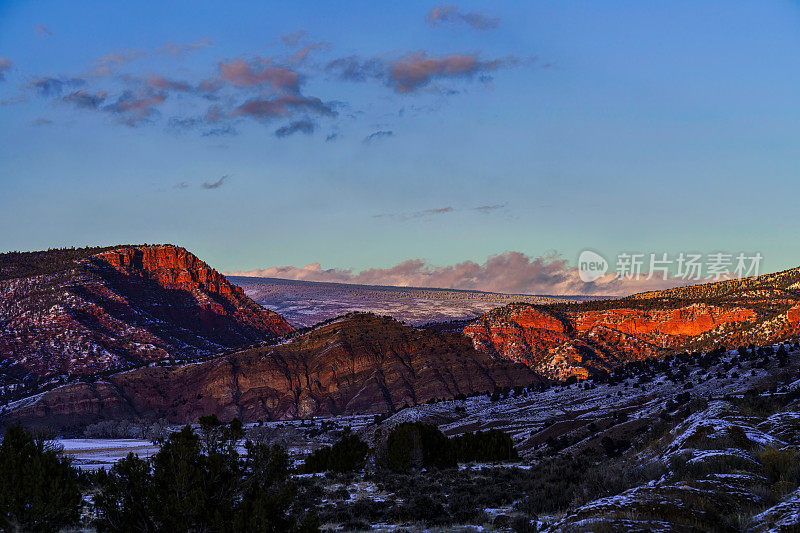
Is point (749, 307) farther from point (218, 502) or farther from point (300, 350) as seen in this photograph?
point (218, 502)

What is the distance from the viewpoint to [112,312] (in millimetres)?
140500

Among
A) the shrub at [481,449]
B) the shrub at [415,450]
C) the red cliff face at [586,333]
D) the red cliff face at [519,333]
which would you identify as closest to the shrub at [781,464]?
the shrub at [415,450]

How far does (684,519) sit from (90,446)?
7760 centimetres

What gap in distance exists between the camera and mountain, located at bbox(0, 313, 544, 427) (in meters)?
105

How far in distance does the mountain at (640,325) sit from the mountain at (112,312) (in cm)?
5634

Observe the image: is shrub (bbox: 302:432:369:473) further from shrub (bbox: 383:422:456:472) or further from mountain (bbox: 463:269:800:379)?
mountain (bbox: 463:269:800:379)

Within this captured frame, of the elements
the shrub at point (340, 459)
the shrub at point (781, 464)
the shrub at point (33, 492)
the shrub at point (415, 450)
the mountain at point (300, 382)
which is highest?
the shrub at point (781, 464)

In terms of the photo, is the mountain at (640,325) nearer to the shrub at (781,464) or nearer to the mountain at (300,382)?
the mountain at (300,382)

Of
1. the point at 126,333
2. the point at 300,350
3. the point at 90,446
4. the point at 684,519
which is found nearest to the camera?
the point at 684,519

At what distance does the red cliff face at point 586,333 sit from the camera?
109 meters

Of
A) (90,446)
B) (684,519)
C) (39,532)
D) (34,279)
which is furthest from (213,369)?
(684,519)

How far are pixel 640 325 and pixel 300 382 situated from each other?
203ft

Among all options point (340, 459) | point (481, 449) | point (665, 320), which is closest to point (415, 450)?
point (340, 459)

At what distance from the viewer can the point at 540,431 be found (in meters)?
55.8
